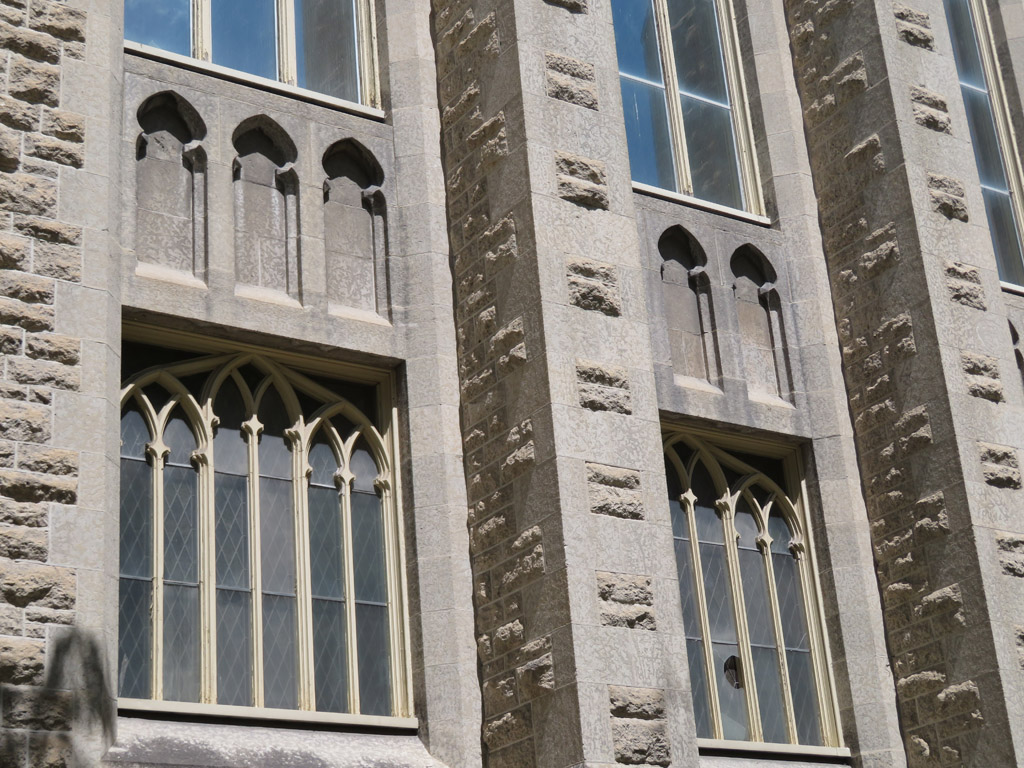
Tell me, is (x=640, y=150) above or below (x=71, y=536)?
above

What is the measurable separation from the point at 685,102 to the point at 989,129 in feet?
13.0

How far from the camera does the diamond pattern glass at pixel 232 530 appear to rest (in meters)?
10.4

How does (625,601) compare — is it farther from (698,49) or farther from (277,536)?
(698,49)

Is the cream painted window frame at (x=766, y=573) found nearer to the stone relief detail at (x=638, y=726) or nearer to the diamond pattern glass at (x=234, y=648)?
the stone relief detail at (x=638, y=726)

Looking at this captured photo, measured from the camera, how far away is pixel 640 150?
13750 millimetres

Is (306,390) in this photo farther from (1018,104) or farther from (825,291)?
(1018,104)

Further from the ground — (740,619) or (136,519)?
(136,519)

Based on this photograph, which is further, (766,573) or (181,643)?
(766,573)

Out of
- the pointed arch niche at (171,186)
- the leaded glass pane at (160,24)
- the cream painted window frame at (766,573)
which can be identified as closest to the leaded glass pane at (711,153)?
the cream painted window frame at (766,573)

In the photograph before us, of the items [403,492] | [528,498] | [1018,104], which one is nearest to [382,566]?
[403,492]

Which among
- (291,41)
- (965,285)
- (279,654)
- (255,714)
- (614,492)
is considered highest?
(291,41)

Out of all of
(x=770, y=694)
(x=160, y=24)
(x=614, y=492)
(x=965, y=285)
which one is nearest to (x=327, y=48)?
(x=160, y=24)

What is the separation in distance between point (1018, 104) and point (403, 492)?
874cm

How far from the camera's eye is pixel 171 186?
11.0 meters
